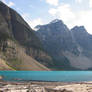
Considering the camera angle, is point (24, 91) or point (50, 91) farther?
point (50, 91)

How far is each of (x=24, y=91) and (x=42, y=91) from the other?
159 inches

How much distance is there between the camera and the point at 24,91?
33938 millimetres

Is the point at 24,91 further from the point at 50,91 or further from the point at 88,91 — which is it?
the point at 88,91

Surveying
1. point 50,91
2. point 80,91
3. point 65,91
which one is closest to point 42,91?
point 50,91

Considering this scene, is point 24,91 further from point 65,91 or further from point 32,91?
point 65,91

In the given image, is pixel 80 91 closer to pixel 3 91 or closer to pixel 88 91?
pixel 88 91

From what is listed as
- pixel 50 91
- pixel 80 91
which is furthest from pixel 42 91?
pixel 80 91

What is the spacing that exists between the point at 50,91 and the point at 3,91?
877cm

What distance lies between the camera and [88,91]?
119 ft

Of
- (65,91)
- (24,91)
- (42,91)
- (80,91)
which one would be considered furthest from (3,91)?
(80,91)

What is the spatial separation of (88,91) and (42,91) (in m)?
8.41

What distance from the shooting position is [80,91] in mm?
36594

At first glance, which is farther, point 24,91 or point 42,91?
point 42,91

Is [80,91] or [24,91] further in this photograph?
[80,91]
